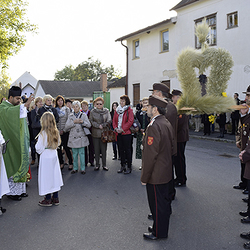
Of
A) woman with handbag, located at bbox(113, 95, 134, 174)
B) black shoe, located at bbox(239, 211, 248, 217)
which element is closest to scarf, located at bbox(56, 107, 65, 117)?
woman with handbag, located at bbox(113, 95, 134, 174)

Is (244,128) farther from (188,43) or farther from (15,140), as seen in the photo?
(188,43)

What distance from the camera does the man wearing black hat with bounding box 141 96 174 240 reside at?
12.0 ft

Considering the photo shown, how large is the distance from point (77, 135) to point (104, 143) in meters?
0.82

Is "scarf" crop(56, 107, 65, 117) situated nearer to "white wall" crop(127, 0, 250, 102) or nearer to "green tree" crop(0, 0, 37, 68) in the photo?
"white wall" crop(127, 0, 250, 102)

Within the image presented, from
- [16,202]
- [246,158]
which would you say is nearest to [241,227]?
[246,158]

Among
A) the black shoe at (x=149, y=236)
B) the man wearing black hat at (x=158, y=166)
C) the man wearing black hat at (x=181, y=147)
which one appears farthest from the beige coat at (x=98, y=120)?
the black shoe at (x=149, y=236)

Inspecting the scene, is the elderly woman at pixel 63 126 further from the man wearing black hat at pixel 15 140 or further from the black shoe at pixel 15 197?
the black shoe at pixel 15 197

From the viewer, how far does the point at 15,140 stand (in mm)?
5727

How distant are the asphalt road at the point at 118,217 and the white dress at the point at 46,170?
378mm

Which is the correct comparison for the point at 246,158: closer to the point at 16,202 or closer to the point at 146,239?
the point at 146,239

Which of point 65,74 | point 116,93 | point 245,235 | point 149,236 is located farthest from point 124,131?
point 65,74

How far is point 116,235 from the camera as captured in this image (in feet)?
13.0

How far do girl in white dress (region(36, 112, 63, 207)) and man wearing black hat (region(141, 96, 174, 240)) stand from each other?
2.11 m

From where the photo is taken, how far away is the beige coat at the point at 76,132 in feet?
24.9
